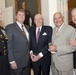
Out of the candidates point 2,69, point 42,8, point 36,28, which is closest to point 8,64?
point 2,69

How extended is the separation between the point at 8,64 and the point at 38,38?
0.65m

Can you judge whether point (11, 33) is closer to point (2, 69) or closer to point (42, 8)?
point (2, 69)

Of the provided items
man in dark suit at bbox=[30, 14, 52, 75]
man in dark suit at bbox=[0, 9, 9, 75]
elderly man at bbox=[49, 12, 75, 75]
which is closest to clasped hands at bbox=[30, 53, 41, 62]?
man in dark suit at bbox=[30, 14, 52, 75]

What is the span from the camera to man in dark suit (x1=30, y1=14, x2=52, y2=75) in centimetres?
294

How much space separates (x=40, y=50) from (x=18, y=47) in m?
0.36

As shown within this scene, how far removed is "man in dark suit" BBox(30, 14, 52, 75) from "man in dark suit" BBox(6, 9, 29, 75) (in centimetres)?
12

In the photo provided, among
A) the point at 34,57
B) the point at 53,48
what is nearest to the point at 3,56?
the point at 34,57

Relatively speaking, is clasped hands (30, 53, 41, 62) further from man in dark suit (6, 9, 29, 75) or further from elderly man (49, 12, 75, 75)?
elderly man (49, 12, 75, 75)

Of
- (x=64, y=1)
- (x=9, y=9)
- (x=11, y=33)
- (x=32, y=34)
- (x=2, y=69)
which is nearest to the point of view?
(x=2, y=69)

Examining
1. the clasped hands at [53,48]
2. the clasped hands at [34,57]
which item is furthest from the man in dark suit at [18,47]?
the clasped hands at [53,48]

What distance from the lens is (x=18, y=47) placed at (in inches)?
113

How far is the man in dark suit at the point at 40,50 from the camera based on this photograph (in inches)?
116

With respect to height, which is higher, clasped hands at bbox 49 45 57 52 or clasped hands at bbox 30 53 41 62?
clasped hands at bbox 49 45 57 52

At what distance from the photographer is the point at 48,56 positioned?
3000 millimetres
